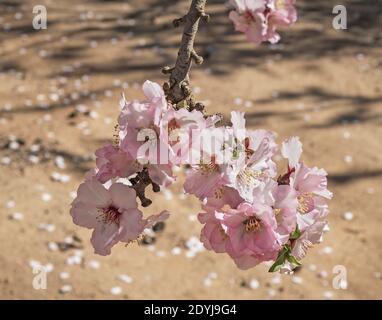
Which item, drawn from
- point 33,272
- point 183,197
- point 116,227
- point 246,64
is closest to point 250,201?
point 116,227

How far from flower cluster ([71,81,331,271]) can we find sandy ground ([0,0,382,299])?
2469 millimetres

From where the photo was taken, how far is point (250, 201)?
47.2 inches

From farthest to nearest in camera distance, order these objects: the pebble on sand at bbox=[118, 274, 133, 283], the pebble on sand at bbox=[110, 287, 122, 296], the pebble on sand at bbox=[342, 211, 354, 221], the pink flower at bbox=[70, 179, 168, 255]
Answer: the pebble on sand at bbox=[342, 211, 354, 221] → the pebble on sand at bbox=[118, 274, 133, 283] → the pebble on sand at bbox=[110, 287, 122, 296] → the pink flower at bbox=[70, 179, 168, 255]

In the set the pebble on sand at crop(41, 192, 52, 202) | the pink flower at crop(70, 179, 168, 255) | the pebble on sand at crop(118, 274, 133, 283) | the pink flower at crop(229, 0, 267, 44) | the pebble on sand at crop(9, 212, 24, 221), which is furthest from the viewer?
the pebble on sand at crop(41, 192, 52, 202)

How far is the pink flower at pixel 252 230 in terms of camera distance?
47.3 inches

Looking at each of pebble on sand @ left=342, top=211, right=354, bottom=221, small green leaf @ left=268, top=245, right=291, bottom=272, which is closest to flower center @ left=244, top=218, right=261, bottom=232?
small green leaf @ left=268, top=245, right=291, bottom=272

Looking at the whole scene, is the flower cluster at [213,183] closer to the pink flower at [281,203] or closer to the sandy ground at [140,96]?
the pink flower at [281,203]

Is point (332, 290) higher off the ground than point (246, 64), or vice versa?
point (246, 64)

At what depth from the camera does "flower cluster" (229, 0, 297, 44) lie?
1.61 metres

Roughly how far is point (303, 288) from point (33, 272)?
1.57m

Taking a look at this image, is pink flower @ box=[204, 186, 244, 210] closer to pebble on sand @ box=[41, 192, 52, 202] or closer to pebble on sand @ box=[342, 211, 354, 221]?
pebble on sand @ box=[41, 192, 52, 202]

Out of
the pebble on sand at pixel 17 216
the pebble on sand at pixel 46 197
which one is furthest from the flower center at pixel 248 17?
the pebble on sand at pixel 46 197

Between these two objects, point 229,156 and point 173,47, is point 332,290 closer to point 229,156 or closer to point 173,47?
point 229,156

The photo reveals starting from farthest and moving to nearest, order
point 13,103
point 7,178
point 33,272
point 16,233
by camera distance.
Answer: point 13,103 < point 7,178 < point 16,233 < point 33,272
